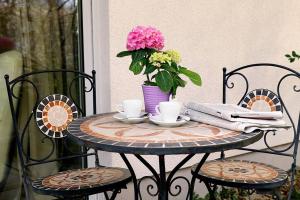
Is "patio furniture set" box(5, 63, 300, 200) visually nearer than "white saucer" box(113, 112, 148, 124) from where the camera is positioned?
Yes

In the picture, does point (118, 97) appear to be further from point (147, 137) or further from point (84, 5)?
point (147, 137)

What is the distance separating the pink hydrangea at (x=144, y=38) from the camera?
1573 mm

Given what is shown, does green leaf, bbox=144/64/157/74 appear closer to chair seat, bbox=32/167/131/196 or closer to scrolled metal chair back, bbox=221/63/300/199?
chair seat, bbox=32/167/131/196

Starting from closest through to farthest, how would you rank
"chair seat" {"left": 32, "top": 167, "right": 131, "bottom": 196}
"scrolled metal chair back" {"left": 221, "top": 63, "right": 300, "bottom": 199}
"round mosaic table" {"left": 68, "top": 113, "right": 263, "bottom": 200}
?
1. "round mosaic table" {"left": 68, "top": 113, "right": 263, "bottom": 200}
2. "chair seat" {"left": 32, "top": 167, "right": 131, "bottom": 196}
3. "scrolled metal chair back" {"left": 221, "top": 63, "right": 300, "bottom": 199}

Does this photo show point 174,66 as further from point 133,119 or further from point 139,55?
point 133,119

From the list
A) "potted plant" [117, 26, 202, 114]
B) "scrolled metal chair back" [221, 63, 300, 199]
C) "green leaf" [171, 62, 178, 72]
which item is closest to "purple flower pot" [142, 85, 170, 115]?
"potted plant" [117, 26, 202, 114]

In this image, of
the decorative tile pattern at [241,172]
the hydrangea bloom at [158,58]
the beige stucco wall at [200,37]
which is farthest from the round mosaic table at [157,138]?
the beige stucco wall at [200,37]

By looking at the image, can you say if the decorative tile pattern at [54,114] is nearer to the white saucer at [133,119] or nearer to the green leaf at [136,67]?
the white saucer at [133,119]

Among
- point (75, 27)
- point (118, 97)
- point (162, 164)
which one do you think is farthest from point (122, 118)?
point (75, 27)

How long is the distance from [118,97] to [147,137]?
1.18 m

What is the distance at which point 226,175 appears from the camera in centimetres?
197

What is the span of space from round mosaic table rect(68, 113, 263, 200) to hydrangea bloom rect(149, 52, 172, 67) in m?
0.27

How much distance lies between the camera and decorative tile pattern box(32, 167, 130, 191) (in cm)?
180

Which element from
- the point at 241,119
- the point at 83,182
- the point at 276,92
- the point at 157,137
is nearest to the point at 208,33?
the point at 276,92
